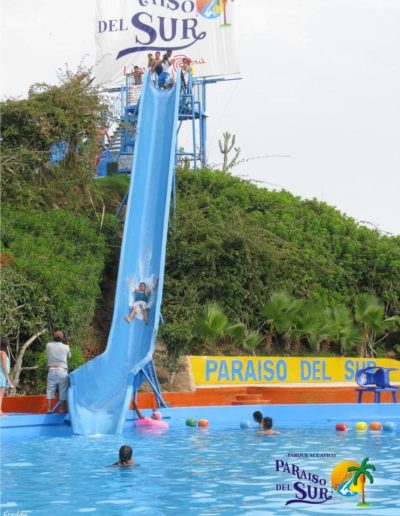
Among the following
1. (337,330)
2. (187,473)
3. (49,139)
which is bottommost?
(187,473)

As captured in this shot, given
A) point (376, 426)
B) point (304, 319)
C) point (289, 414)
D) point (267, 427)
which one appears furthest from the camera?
point (304, 319)

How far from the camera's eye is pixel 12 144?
63.1ft

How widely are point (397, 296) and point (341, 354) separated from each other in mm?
2198

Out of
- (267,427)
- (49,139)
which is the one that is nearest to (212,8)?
(49,139)

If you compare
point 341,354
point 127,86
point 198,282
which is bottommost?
point 341,354

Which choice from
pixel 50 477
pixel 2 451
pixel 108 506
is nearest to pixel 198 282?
pixel 2 451

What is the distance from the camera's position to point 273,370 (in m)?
17.2

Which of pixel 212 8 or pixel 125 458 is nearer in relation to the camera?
pixel 125 458

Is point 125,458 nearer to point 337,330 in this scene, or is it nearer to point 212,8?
point 337,330

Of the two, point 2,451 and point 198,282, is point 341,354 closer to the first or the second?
point 198,282

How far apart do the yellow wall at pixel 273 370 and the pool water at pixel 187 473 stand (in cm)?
406

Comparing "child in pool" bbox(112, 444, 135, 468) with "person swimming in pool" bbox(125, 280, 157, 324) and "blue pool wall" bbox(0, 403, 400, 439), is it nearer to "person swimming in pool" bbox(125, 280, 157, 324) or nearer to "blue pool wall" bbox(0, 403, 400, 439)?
"blue pool wall" bbox(0, 403, 400, 439)

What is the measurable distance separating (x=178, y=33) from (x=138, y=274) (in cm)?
1656

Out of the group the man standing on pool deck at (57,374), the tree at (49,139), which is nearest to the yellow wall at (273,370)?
the man standing on pool deck at (57,374)
